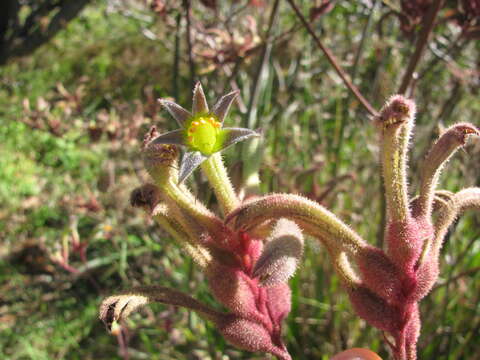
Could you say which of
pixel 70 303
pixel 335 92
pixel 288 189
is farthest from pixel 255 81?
pixel 70 303

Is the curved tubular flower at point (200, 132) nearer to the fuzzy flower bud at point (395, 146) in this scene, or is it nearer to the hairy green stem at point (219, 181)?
the hairy green stem at point (219, 181)

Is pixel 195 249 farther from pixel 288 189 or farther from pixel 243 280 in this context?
pixel 288 189

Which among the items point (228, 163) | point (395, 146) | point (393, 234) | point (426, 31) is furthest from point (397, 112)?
point (228, 163)

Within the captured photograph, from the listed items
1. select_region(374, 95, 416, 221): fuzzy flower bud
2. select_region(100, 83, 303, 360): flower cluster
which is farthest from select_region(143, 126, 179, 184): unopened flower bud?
select_region(374, 95, 416, 221): fuzzy flower bud

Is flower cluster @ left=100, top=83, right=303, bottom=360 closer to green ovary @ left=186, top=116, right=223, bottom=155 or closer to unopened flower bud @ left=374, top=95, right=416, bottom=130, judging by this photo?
green ovary @ left=186, top=116, right=223, bottom=155

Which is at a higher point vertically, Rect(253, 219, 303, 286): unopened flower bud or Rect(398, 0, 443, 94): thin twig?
Rect(398, 0, 443, 94): thin twig

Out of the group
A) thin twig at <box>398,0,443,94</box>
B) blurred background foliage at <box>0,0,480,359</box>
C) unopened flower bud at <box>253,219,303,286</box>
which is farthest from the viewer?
blurred background foliage at <box>0,0,480,359</box>

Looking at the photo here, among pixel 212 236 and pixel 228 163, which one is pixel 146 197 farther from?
pixel 228 163
